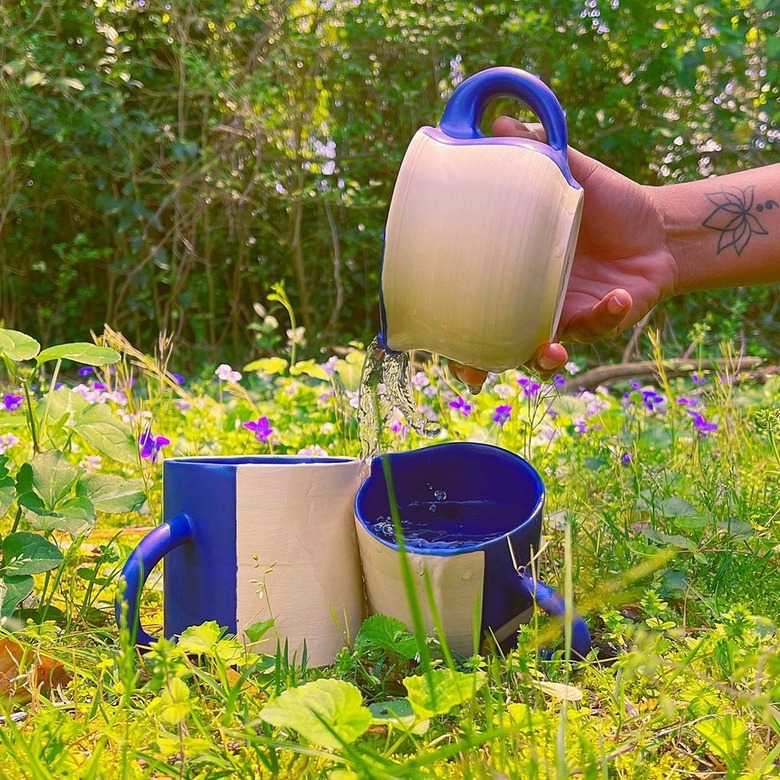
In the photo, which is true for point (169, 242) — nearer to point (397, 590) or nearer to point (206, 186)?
point (206, 186)

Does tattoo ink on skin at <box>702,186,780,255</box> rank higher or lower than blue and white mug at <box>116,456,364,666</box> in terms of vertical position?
higher

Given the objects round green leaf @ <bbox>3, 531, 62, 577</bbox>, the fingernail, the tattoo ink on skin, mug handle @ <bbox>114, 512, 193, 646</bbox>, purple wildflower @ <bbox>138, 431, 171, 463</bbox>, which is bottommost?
purple wildflower @ <bbox>138, 431, 171, 463</bbox>

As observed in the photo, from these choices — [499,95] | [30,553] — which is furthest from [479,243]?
[30,553]

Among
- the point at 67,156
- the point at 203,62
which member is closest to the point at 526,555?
the point at 203,62

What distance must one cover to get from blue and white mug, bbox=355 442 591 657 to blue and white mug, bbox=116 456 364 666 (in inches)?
1.7

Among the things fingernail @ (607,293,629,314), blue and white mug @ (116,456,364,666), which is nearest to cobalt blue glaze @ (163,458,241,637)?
blue and white mug @ (116,456,364,666)

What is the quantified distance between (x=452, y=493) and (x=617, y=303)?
368 mm

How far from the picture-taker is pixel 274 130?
4922 millimetres

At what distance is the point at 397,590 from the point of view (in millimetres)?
977

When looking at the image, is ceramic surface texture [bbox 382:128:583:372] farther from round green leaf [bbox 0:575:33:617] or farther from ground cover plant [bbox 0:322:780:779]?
round green leaf [bbox 0:575:33:617]

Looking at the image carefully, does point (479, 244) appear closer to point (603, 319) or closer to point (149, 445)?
point (603, 319)

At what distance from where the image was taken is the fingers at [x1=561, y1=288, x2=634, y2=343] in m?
1.30

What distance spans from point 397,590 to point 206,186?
14.2 ft

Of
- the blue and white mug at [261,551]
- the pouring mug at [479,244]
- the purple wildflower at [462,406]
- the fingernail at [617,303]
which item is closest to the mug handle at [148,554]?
the blue and white mug at [261,551]
